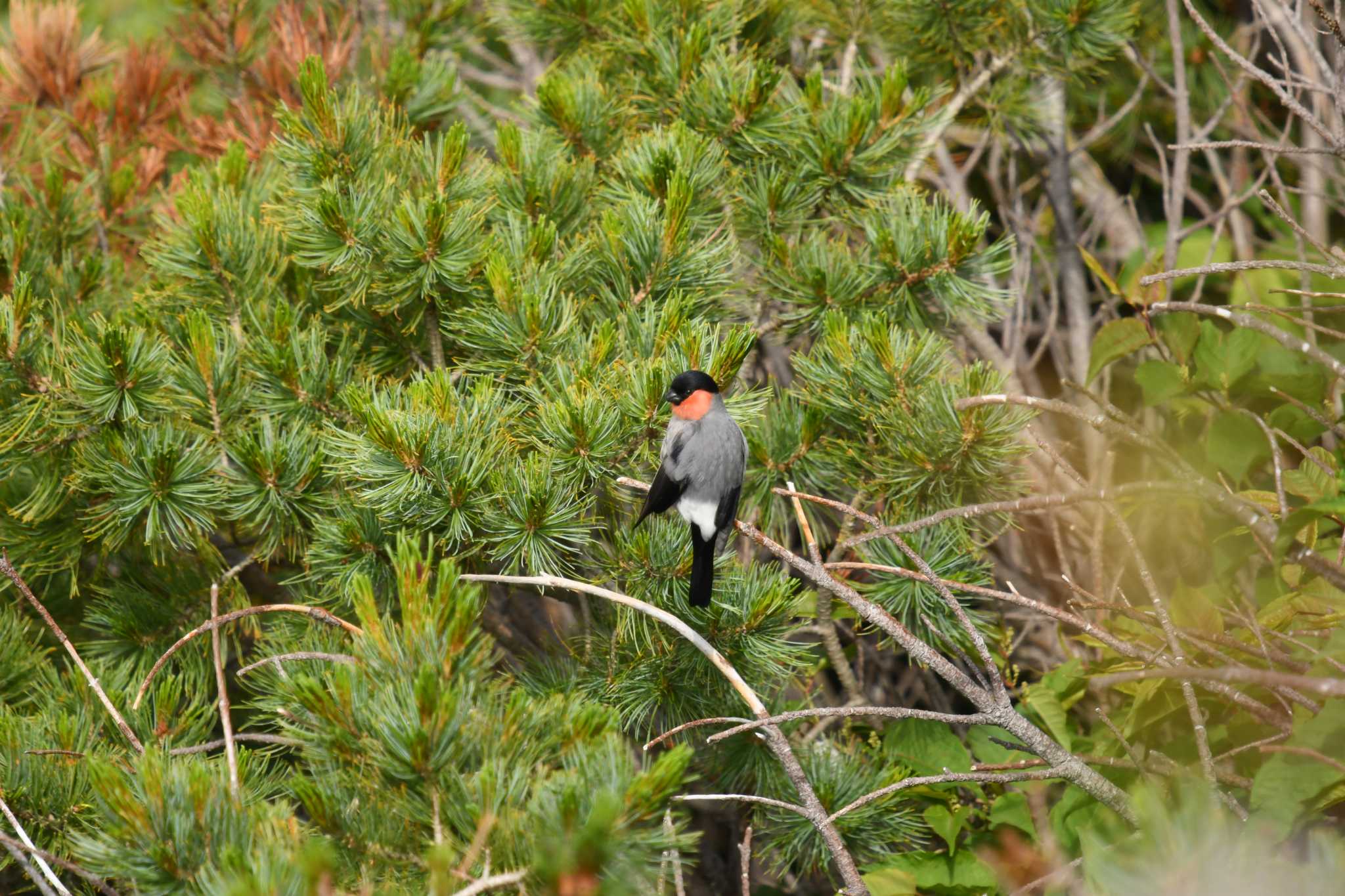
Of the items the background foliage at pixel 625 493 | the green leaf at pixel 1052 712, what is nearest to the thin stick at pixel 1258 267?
the background foliage at pixel 625 493

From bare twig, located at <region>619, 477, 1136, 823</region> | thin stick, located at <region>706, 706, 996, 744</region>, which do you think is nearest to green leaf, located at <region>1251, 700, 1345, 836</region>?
bare twig, located at <region>619, 477, 1136, 823</region>

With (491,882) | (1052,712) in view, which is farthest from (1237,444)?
(491,882)

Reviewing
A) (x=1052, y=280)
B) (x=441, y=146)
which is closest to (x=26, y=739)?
(x=441, y=146)

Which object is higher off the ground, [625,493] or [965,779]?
[625,493]

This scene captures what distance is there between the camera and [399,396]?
5.81ft

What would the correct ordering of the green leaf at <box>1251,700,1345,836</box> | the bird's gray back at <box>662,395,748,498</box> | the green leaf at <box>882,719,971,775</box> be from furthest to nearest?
the green leaf at <box>882,719,971,775</box>
the bird's gray back at <box>662,395,748,498</box>
the green leaf at <box>1251,700,1345,836</box>

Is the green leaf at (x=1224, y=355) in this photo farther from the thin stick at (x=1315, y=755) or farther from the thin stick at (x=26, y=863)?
the thin stick at (x=26, y=863)

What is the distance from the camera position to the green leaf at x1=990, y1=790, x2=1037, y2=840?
6.19 ft

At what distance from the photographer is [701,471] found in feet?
5.69

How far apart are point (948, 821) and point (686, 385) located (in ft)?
2.90

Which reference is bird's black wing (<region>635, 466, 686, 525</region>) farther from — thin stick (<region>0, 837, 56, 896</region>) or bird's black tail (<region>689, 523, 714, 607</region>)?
thin stick (<region>0, 837, 56, 896</region>)

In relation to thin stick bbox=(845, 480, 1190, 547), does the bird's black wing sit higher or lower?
lower

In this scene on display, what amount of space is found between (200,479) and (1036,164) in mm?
2529

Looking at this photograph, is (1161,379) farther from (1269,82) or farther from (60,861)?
(60,861)
